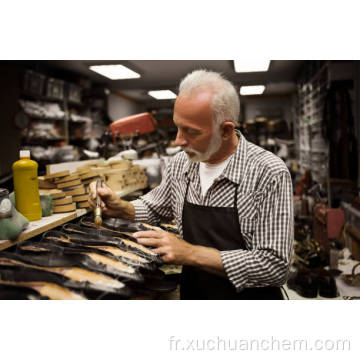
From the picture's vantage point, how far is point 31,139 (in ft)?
20.2

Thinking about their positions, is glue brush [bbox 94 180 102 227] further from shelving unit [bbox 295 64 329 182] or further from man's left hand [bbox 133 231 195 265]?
shelving unit [bbox 295 64 329 182]

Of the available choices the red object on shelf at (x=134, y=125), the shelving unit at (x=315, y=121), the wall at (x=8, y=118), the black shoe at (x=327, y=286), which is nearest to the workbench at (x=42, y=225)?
the wall at (x=8, y=118)

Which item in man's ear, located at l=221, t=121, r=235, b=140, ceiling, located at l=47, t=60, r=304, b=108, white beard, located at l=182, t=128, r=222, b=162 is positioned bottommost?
→ white beard, located at l=182, t=128, r=222, b=162

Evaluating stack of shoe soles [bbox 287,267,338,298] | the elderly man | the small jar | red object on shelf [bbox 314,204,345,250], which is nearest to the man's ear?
the elderly man

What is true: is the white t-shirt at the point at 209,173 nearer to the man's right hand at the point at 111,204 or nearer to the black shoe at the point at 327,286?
the man's right hand at the point at 111,204

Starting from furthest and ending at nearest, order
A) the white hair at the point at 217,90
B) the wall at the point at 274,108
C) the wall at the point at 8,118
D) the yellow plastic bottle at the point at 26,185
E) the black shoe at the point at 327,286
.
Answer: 1. the wall at the point at 274,108
2. the black shoe at the point at 327,286
3. the wall at the point at 8,118
4. the yellow plastic bottle at the point at 26,185
5. the white hair at the point at 217,90

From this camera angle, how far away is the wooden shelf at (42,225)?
1648mm

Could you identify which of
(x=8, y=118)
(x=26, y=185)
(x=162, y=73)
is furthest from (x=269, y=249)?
(x=8, y=118)

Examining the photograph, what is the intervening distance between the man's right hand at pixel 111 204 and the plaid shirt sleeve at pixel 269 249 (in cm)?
66

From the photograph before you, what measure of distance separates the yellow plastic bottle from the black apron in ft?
3.07

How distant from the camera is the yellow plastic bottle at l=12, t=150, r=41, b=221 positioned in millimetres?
1963

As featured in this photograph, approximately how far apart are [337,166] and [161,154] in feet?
7.32

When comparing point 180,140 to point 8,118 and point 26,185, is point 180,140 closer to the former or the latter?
point 26,185
